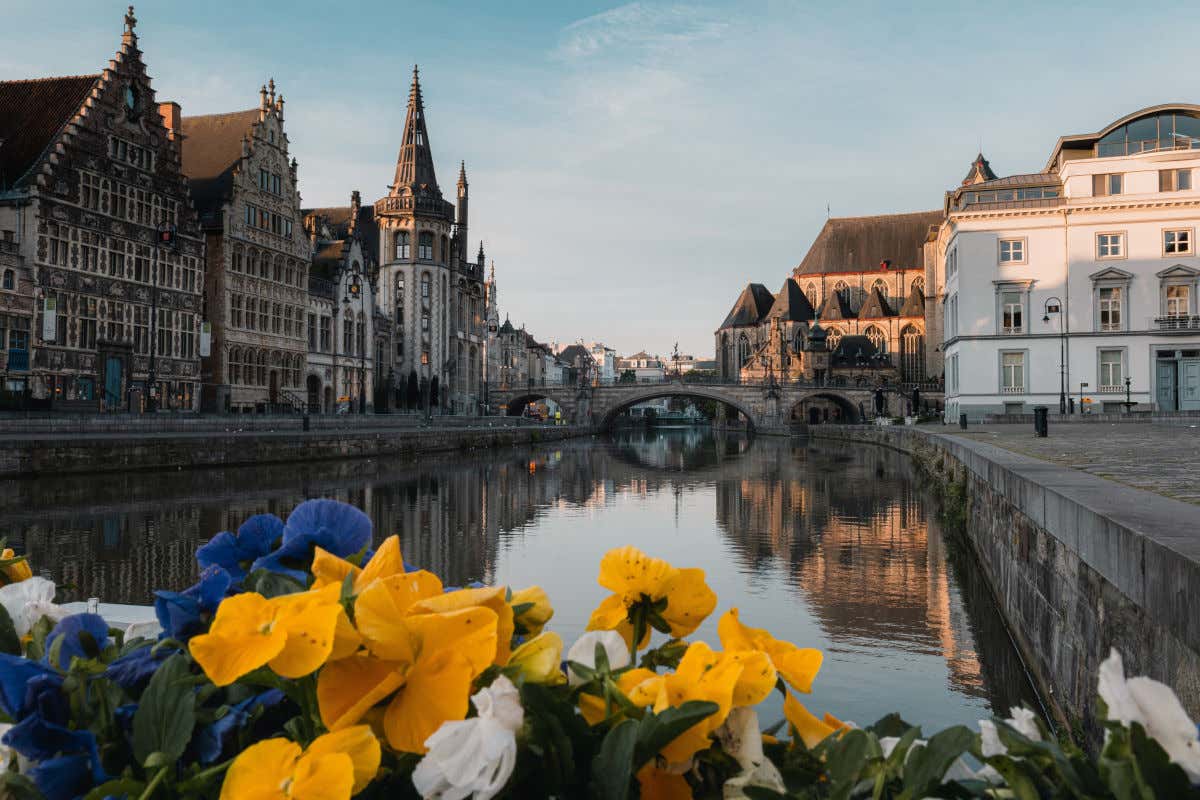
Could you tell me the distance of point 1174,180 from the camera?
37.3 metres

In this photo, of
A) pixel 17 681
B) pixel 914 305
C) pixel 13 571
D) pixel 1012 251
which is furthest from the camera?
pixel 914 305

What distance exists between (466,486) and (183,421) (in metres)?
10.2

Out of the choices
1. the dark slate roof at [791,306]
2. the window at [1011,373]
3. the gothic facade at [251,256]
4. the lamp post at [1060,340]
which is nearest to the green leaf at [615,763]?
the lamp post at [1060,340]

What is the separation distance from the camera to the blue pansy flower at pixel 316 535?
54.9 inches

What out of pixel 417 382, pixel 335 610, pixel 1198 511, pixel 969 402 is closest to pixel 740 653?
pixel 335 610

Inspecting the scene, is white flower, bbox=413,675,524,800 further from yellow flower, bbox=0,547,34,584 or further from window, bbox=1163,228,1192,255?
window, bbox=1163,228,1192,255

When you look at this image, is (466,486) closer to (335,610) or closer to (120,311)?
(120,311)

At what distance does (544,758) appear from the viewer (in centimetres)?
108

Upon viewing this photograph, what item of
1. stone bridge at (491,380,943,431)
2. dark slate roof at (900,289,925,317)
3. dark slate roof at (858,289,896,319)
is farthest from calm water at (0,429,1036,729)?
dark slate roof at (858,289,896,319)

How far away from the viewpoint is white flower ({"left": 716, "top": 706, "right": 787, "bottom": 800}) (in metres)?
1.09

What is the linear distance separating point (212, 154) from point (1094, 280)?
40031 mm

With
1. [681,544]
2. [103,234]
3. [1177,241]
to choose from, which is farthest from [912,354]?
[681,544]

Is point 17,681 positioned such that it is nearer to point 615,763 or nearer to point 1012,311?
point 615,763

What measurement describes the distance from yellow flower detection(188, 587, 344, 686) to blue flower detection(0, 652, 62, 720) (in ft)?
1.02
